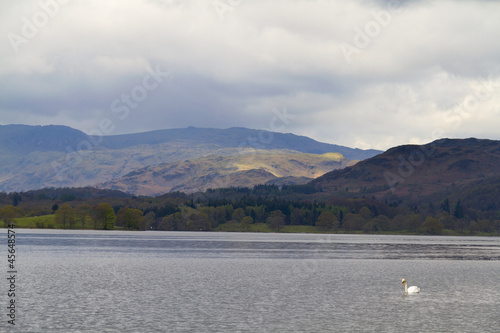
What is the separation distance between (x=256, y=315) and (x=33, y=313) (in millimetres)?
22509

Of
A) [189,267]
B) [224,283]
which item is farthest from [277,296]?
[189,267]

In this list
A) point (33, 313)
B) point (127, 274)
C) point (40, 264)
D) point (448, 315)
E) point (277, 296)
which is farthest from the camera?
point (40, 264)

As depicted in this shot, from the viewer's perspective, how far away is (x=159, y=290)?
3076 inches

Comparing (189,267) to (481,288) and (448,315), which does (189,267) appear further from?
(448,315)

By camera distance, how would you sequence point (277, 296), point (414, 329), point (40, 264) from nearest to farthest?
point (414, 329), point (277, 296), point (40, 264)

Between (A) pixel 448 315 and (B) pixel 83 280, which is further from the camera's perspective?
(B) pixel 83 280

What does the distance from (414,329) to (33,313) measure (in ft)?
122

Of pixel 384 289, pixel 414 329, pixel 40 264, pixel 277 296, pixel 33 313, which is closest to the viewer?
pixel 414 329

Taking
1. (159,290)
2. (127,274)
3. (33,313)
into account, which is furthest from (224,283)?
(33,313)

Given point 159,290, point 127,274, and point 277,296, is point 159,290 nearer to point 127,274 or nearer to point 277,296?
point 277,296

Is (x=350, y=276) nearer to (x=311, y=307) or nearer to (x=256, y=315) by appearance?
(x=311, y=307)

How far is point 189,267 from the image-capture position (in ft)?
382

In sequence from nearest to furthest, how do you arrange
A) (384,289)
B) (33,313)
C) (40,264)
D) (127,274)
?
(33,313), (384,289), (127,274), (40,264)

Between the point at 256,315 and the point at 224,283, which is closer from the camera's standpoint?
the point at 256,315
